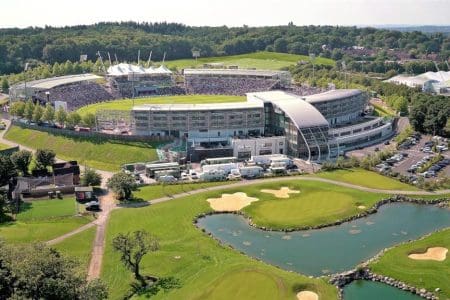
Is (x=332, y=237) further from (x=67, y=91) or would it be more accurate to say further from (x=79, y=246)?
(x=67, y=91)

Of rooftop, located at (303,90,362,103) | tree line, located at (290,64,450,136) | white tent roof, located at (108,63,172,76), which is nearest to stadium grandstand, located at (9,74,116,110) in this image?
white tent roof, located at (108,63,172,76)

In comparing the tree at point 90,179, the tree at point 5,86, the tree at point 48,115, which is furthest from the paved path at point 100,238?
the tree at point 5,86

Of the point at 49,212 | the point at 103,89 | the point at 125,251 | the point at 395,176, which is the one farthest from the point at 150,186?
the point at 103,89

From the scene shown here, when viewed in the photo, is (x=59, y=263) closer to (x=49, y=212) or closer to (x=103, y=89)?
(x=49, y=212)

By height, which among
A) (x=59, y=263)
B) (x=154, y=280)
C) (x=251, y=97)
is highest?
(x=251, y=97)

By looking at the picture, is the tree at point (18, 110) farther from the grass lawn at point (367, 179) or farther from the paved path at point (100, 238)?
the grass lawn at point (367, 179)
